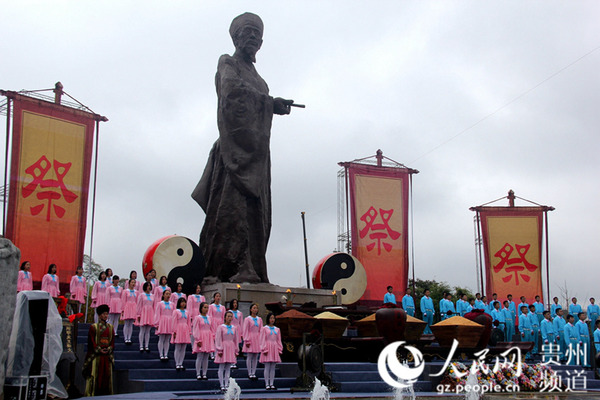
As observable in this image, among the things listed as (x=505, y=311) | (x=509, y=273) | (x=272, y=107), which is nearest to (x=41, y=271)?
(x=272, y=107)

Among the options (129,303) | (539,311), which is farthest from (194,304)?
(539,311)

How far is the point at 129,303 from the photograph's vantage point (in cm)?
1253

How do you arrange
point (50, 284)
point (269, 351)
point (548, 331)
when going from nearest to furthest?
point (269, 351) → point (50, 284) → point (548, 331)

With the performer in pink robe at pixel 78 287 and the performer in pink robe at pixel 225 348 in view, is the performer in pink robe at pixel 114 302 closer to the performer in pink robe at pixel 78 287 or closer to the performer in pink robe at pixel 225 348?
the performer in pink robe at pixel 78 287

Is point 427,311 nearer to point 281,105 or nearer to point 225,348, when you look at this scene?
point 281,105

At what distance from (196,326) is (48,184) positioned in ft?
24.9

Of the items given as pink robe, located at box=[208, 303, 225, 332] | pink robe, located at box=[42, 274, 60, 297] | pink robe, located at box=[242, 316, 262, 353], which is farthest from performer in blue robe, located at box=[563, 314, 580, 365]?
pink robe, located at box=[42, 274, 60, 297]

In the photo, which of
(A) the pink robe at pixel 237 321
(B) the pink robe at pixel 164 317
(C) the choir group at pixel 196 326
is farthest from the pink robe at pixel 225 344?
(B) the pink robe at pixel 164 317

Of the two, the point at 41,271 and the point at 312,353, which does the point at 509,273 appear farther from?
the point at 41,271

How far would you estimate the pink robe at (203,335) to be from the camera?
10.7 m

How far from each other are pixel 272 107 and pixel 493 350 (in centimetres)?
747

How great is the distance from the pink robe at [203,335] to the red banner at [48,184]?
6.84 metres

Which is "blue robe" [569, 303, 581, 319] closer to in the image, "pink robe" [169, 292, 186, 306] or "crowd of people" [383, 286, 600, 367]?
"crowd of people" [383, 286, 600, 367]

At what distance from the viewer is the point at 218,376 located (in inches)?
427
